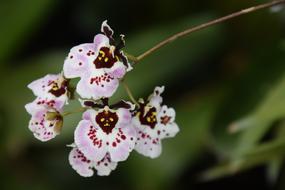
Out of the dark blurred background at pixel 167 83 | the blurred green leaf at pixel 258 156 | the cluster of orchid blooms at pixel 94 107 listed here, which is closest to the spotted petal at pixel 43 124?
the cluster of orchid blooms at pixel 94 107

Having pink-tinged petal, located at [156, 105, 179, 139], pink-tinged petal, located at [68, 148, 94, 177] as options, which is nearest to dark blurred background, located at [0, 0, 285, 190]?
pink-tinged petal, located at [156, 105, 179, 139]

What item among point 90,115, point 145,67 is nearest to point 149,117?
point 90,115

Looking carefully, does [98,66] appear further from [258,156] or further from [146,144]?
[258,156]

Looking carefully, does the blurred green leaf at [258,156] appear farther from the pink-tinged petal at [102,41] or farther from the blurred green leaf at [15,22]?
the blurred green leaf at [15,22]

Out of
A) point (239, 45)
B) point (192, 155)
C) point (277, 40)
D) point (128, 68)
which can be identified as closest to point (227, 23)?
point (239, 45)

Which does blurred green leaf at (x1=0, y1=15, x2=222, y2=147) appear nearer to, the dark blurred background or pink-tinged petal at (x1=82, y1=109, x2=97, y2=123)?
the dark blurred background

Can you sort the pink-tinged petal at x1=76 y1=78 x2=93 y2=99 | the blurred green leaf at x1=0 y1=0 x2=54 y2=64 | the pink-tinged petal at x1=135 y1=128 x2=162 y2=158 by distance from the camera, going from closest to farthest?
the pink-tinged petal at x1=76 y1=78 x2=93 y2=99 < the pink-tinged petal at x1=135 y1=128 x2=162 y2=158 < the blurred green leaf at x1=0 y1=0 x2=54 y2=64

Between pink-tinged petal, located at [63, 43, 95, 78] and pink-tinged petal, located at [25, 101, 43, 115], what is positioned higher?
pink-tinged petal, located at [63, 43, 95, 78]

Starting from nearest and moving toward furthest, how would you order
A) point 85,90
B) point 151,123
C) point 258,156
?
1. point 85,90
2. point 151,123
3. point 258,156
